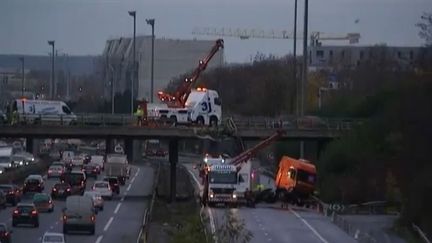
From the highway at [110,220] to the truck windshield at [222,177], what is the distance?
365 centimetres

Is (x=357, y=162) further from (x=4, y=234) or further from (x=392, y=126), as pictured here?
(x=4, y=234)

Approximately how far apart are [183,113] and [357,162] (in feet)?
49.9

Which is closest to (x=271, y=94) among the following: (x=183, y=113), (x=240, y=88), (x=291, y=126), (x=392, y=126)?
(x=240, y=88)

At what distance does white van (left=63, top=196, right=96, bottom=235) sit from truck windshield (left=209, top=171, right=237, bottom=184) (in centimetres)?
1337

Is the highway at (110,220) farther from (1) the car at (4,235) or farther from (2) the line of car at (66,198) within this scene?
(1) the car at (4,235)

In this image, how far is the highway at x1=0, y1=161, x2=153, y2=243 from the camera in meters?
48.7

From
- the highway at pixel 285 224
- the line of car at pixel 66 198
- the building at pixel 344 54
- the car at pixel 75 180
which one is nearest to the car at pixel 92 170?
the line of car at pixel 66 198

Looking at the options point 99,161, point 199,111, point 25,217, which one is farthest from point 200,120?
point 25,217

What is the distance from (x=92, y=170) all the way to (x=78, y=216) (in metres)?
45.1

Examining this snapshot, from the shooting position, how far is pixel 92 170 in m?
97.4

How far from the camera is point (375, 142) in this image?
69688 mm

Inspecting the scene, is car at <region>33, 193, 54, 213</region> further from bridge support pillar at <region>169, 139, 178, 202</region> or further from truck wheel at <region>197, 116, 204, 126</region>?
truck wheel at <region>197, 116, 204, 126</region>

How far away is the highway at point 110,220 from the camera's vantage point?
48.7 metres

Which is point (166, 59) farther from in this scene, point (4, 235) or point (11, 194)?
point (4, 235)
